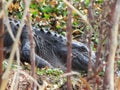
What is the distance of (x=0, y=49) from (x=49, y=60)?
4006mm

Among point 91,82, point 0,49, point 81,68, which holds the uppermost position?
point 0,49

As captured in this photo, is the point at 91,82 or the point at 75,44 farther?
the point at 75,44

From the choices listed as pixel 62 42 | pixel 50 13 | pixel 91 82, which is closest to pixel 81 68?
pixel 62 42

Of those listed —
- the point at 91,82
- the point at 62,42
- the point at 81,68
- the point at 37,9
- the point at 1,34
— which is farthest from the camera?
the point at 37,9

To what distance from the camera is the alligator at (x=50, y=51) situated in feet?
16.3

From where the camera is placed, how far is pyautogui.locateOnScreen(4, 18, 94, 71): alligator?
4.98 m

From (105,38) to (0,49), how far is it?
36cm

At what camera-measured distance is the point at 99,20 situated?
1.37 metres

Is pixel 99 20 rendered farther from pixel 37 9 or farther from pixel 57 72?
pixel 37 9

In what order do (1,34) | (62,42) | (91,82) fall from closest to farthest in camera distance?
(1,34), (91,82), (62,42)

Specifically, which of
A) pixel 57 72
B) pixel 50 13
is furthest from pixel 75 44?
pixel 50 13

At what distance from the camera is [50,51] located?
5523 millimetres

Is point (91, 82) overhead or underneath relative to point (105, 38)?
underneath

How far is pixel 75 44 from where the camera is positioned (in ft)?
17.8
